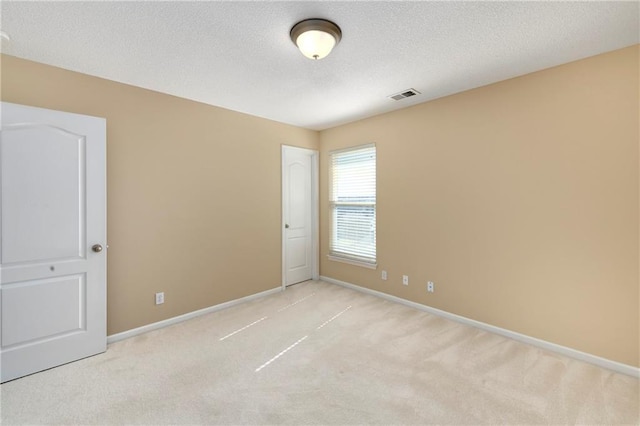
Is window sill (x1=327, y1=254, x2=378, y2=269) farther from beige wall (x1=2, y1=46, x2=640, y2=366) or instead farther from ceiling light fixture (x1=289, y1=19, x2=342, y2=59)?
ceiling light fixture (x1=289, y1=19, x2=342, y2=59)

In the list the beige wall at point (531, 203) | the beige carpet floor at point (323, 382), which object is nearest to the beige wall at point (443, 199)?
the beige wall at point (531, 203)

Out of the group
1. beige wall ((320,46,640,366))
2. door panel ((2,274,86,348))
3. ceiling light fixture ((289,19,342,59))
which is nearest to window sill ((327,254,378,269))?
beige wall ((320,46,640,366))

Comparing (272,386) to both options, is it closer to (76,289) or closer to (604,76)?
(76,289)

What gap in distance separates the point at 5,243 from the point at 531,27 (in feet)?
13.2

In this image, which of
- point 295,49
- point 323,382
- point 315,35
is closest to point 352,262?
point 323,382

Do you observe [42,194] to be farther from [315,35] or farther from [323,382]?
[323,382]

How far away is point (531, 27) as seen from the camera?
6.25ft

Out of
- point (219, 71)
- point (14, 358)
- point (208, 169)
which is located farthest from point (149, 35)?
point (14, 358)

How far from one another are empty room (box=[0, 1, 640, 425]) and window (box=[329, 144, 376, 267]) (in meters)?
0.48

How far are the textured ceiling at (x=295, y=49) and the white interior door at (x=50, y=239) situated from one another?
2.06ft

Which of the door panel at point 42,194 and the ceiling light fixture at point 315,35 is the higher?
the ceiling light fixture at point 315,35

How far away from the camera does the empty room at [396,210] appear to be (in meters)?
1.85

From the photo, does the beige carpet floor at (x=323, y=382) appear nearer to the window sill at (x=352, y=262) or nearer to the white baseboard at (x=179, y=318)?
the white baseboard at (x=179, y=318)

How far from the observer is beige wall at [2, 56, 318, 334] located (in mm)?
2621
